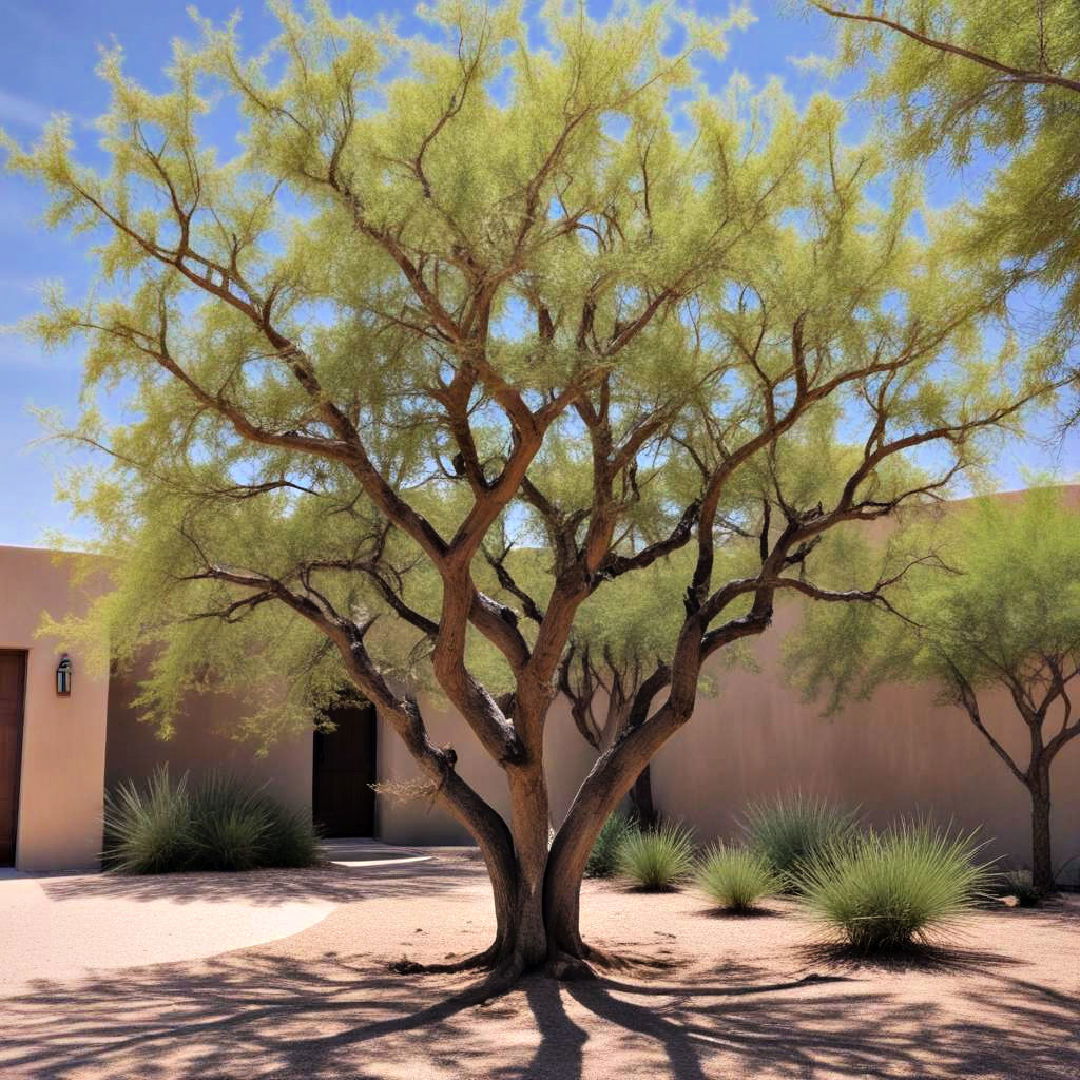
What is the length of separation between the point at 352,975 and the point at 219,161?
18.7ft

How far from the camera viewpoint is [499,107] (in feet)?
28.5

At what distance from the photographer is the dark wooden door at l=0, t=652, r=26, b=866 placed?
14.9m

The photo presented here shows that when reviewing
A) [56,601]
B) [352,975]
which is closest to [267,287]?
[352,975]

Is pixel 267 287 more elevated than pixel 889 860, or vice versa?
pixel 267 287

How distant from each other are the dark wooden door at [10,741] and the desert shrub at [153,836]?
110cm

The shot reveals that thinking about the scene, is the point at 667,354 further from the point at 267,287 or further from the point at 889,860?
the point at 889,860

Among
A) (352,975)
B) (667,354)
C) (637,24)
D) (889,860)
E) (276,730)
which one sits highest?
(637,24)

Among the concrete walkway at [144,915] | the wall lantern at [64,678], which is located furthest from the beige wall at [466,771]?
the wall lantern at [64,678]

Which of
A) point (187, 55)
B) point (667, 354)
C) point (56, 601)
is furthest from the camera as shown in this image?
point (56, 601)

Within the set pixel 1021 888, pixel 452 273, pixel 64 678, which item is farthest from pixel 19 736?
pixel 1021 888

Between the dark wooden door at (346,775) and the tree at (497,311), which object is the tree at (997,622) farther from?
the dark wooden door at (346,775)

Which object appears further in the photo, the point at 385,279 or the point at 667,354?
the point at 667,354

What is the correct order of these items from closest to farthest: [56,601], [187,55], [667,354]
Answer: [187,55]
[667,354]
[56,601]

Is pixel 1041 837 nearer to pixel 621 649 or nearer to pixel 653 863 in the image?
pixel 653 863
